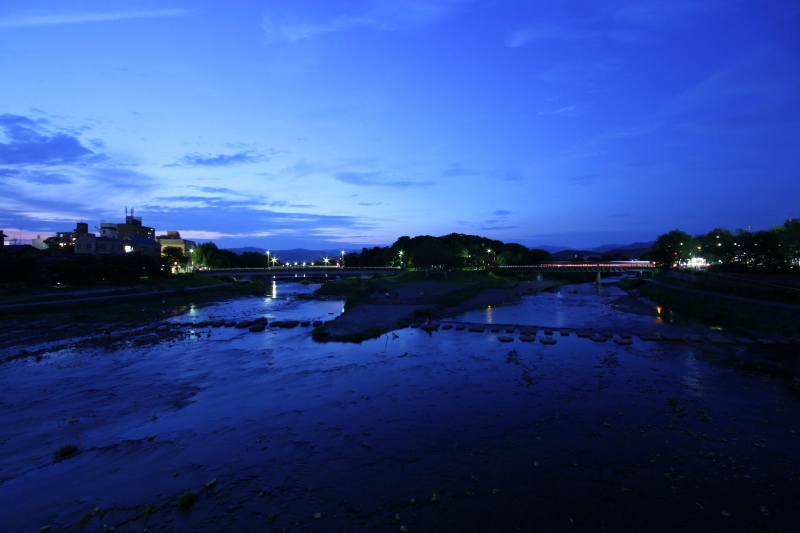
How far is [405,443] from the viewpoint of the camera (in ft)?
38.4

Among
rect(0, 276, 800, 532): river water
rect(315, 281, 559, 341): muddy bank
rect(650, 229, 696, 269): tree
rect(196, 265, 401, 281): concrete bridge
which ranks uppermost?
rect(650, 229, 696, 269): tree

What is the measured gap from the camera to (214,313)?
143 feet

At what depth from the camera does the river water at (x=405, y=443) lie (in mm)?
8484

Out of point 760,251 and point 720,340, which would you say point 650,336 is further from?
point 760,251

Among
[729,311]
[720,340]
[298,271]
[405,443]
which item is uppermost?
[298,271]

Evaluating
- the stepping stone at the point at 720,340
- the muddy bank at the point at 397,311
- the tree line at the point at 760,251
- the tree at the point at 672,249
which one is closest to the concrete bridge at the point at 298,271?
the muddy bank at the point at 397,311

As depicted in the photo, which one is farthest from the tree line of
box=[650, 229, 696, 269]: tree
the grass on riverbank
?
box=[650, 229, 696, 269]: tree

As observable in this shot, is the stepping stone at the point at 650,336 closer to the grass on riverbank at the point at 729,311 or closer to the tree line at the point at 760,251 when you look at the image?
the grass on riverbank at the point at 729,311

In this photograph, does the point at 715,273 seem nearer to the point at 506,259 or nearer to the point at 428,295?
the point at 428,295

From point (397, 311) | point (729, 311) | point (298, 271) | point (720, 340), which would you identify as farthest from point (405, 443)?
point (298, 271)

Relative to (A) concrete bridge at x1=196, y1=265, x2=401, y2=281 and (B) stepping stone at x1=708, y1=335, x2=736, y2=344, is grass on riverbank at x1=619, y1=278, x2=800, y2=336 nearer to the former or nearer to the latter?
(B) stepping stone at x1=708, y1=335, x2=736, y2=344

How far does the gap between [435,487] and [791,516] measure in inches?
282

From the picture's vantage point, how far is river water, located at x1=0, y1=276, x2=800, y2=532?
848 cm

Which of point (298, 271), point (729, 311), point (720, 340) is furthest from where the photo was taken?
point (298, 271)
